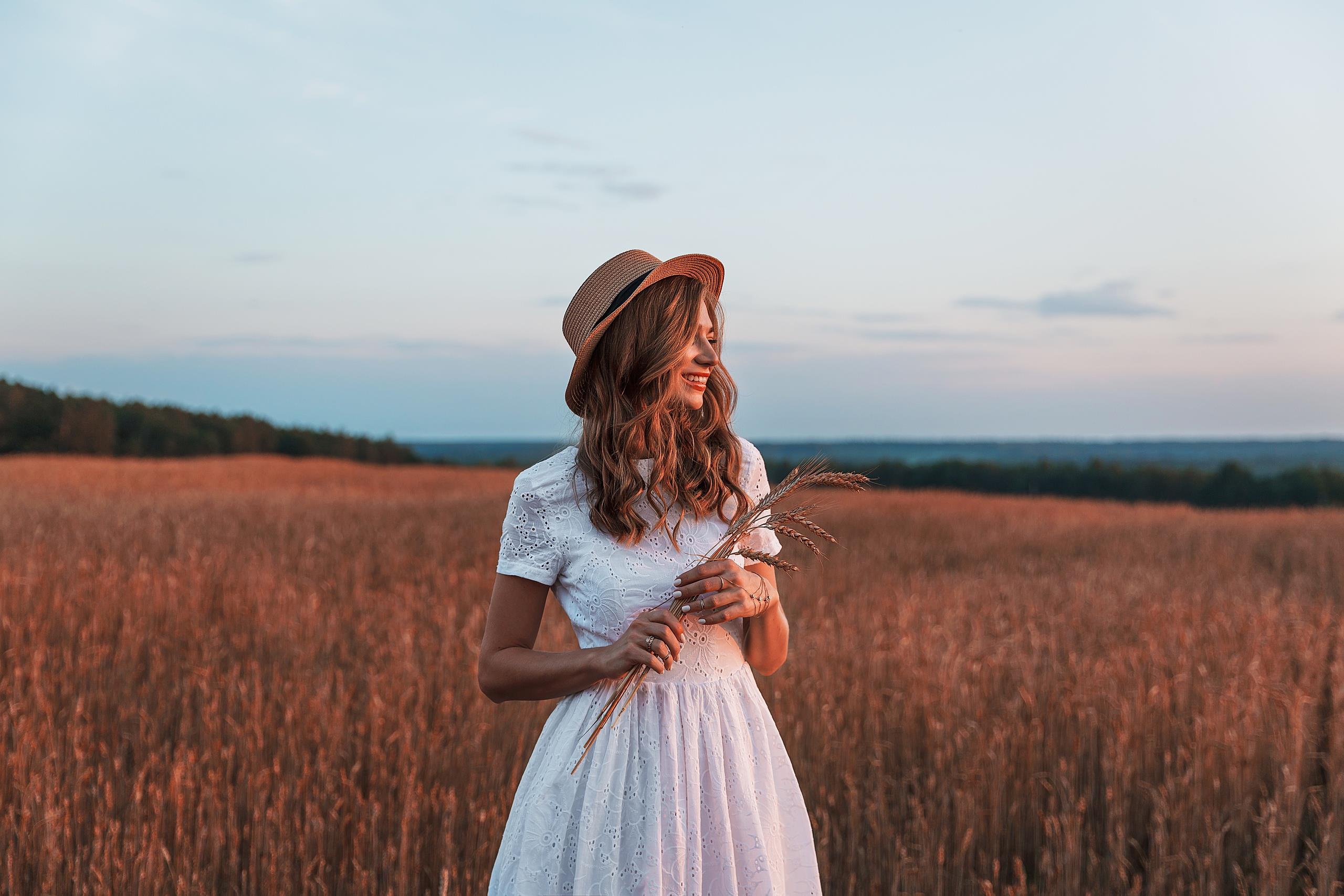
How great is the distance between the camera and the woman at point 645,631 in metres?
1.79

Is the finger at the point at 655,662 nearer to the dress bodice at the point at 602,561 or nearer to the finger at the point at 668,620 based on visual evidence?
the finger at the point at 668,620

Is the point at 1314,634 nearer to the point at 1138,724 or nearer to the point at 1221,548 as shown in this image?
the point at 1138,724

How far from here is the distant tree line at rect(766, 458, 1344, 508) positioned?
143 feet

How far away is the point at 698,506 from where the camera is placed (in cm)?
197

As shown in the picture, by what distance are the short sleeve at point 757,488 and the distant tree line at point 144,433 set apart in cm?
4304

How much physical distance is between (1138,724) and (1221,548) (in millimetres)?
10532

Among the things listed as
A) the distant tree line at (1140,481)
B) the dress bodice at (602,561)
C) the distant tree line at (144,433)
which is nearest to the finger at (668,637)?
the dress bodice at (602,561)

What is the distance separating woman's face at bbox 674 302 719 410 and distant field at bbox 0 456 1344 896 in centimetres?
39

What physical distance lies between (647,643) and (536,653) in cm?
36

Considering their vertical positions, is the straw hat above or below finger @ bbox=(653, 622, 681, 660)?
above

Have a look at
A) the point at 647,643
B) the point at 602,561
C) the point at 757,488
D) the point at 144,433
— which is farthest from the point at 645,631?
the point at 144,433

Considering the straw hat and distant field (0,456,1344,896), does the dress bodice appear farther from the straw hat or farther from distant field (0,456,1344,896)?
distant field (0,456,1344,896)

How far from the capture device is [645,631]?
5.56 ft

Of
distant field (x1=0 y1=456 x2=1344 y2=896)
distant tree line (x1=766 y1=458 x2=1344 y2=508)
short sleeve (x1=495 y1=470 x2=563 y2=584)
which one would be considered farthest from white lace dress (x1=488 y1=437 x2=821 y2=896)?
distant tree line (x1=766 y1=458 x2=1344 y2=508)
